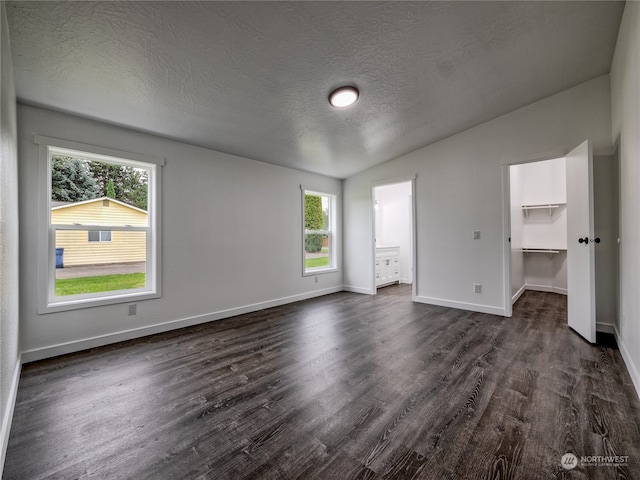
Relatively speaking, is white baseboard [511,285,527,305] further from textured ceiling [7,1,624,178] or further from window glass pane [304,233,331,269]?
window glass pane [304,233,331,269]

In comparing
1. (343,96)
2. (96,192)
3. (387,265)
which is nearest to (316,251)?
(387,265)

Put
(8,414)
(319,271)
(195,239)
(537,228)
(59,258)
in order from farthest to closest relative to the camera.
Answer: (537,228) < (319,271) < (195,239) < (59,258) < (8,414)

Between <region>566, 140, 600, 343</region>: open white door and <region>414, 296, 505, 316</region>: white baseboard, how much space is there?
76 centimetres

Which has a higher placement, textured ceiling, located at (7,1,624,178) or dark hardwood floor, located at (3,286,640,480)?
textured ceiling, located at (7,1,624,178)

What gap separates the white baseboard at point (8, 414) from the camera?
1313 millimetres

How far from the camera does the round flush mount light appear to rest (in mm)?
2594

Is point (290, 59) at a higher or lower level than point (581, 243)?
higher

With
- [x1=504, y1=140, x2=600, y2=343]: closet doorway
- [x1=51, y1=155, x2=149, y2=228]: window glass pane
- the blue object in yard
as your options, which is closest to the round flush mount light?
[x1=51, y1=155, x2=149, y2=228]: window glass pane

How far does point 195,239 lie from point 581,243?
4383 millimetres

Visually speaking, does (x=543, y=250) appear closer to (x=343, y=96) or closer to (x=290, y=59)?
(x=343, y=96)

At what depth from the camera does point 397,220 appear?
21.9 feet

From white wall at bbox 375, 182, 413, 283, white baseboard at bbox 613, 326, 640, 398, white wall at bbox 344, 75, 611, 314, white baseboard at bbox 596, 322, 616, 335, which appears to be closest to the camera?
white baseboard at bbox 613, 326, 640, 398

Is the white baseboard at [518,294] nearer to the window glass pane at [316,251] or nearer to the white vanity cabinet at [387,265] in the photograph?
the white vanity cabinet at [387,265]

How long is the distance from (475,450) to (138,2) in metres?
3.06
